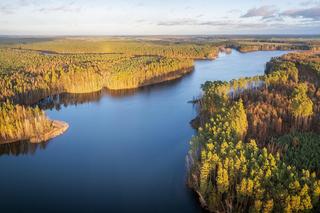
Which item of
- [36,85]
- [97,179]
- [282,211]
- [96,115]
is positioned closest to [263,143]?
[282,211]

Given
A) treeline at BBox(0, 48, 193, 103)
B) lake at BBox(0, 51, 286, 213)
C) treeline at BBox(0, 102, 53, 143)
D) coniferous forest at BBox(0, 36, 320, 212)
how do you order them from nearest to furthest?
1. coniferous forest at BBox(0, 36, 320, 212)
2. lake at BBox(0, 51, 286, 213)
3. treeline at BBox(0, 102, 53, 143)
4. treeline at BBox(0, 48, 193, 103)

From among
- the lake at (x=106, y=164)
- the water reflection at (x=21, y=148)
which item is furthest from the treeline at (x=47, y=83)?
the lake at (x=106, y=164)

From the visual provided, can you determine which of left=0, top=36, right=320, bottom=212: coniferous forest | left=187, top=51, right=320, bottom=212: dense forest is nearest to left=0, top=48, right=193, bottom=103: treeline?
left=0, top=36, right=320, bottom=212: coniferous forest

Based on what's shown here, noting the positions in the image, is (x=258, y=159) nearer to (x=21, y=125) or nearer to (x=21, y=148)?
(x=21, y=148)

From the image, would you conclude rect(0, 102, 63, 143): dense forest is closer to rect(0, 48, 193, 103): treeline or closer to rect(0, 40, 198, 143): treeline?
rect(0, 40, 198, 143): treeline

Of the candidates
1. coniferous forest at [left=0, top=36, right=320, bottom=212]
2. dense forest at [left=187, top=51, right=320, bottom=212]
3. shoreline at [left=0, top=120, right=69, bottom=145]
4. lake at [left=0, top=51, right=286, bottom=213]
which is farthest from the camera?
shoreline at [left=0, top=120, right=69, bottom=145]

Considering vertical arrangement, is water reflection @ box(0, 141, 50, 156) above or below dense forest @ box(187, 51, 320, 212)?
below

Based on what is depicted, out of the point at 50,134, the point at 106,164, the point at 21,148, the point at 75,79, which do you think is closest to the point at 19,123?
the point at 21,148
